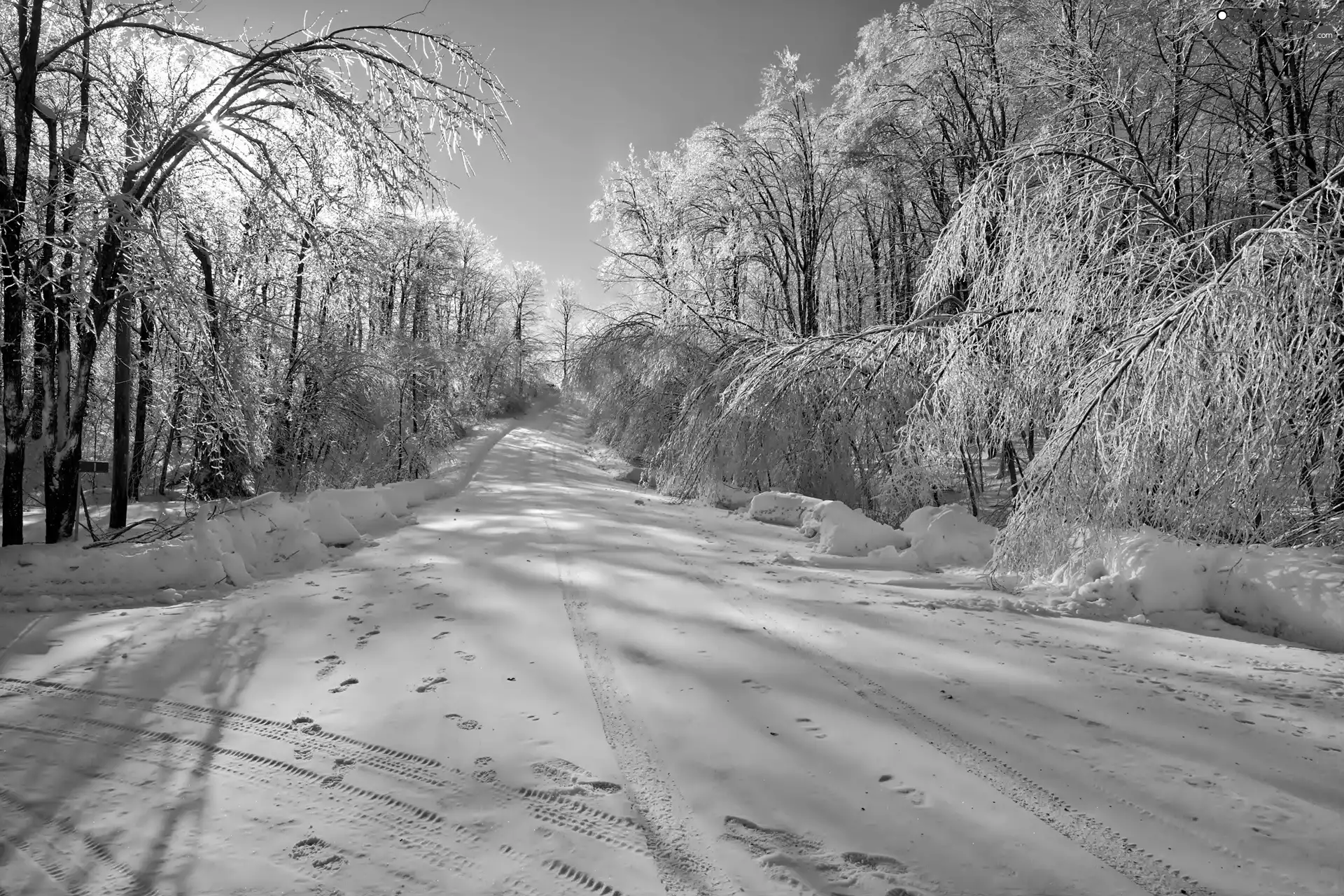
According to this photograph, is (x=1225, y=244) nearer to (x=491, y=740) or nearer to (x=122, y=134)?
(x=491, y=740)

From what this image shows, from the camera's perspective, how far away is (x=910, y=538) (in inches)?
222

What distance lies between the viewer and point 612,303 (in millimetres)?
17578

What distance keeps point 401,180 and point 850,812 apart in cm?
636

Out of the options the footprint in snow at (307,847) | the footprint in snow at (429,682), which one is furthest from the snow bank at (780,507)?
the footprint in snow at (307,847)

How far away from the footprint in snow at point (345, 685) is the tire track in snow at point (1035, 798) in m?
2.24

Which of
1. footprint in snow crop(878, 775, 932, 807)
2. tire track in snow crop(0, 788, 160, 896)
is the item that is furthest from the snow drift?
footprint in snow crop(878, 775, 932, 807)

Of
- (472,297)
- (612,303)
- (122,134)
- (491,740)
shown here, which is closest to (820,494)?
(491,740)

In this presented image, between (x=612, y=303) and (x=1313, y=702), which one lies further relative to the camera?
(x=612, y=303)

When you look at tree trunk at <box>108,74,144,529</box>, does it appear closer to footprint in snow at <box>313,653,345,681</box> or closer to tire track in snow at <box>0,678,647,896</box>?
tire track in snow at <box>0,678,647,896</box>

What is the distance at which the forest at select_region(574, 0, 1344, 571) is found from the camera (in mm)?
3418

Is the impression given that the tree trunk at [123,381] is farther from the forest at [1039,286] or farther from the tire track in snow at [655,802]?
the forest at [1039,286]

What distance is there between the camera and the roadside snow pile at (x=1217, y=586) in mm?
3525

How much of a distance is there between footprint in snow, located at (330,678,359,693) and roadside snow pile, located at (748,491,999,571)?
3.86m

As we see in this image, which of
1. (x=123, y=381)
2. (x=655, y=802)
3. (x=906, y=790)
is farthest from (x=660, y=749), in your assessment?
(x=123, y=381)
